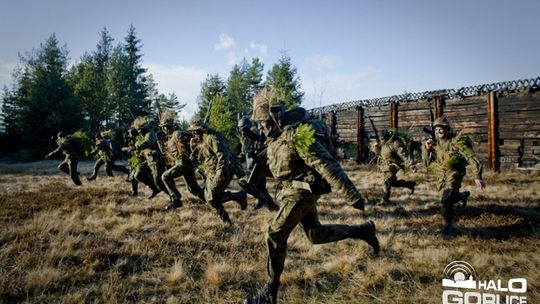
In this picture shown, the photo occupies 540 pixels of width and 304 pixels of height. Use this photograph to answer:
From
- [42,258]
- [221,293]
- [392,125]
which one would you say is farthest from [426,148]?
[392,125]

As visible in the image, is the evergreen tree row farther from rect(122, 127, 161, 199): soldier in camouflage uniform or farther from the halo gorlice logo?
the halo gorlice logo

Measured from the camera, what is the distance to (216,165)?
691cm

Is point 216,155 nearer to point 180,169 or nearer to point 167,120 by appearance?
point 180,169

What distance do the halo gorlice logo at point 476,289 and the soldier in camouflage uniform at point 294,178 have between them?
58.7 inches

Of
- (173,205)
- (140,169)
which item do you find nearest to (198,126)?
(173,205)

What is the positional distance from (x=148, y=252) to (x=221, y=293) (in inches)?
71.2

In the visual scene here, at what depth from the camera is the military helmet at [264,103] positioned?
12.9 feet

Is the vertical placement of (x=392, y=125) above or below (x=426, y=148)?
above

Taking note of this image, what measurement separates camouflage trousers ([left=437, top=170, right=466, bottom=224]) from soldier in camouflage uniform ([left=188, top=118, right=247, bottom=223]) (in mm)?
4177

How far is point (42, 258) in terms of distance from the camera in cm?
459

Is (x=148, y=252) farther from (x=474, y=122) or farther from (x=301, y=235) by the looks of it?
(x=474, y=122)

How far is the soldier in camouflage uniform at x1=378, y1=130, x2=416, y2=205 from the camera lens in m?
8.93

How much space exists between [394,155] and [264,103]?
6447 mm

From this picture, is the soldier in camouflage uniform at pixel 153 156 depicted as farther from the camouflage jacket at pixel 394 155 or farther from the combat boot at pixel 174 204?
the camouflage jacket at pixel 394 155
